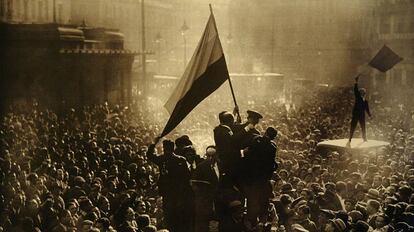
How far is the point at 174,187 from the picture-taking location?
7.75 metres

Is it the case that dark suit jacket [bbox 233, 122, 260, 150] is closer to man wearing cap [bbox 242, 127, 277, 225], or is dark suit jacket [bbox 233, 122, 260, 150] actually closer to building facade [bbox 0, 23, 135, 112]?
man wearing cap [bbox 242, 127, 277, 225]

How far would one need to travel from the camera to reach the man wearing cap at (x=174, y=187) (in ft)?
25.1

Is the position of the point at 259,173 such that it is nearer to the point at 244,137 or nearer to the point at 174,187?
the point at 244,137

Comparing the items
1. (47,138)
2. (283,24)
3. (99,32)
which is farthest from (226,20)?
(47,138)

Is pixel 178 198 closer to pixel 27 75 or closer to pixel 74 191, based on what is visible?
pixel 74 191

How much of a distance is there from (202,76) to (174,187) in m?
2.08

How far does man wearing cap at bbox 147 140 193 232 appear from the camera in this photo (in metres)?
7.65

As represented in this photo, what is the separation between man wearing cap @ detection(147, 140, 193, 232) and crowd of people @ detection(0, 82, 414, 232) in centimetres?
1

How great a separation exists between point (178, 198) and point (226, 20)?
72.4 m

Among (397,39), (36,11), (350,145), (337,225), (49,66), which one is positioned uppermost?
(36,11)

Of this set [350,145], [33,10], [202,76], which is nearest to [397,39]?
[350,145]

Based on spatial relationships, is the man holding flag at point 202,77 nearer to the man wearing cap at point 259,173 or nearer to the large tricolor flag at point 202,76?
the large tricolor flag at point 202,76

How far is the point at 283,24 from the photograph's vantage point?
6794cm

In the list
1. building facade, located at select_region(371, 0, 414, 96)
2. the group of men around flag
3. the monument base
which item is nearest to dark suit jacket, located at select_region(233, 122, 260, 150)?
the group of men around flag
